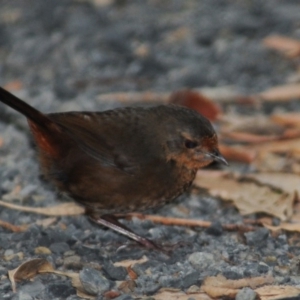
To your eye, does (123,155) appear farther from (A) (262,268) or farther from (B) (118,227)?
(A) (262,268)

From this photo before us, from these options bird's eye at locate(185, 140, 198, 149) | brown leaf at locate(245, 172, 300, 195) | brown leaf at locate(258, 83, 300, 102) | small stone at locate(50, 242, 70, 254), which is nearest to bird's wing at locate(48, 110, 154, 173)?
bird's eye at locate(185, 140, 198, 149)

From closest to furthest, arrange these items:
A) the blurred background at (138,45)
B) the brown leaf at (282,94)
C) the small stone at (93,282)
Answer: the small stone at (93,282) → the brown leaf at (282,94) → the blurred background at (138,45)

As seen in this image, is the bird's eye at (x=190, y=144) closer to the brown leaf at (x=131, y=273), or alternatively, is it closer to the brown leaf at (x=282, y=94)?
the brown leaf at (x=131, y=273)

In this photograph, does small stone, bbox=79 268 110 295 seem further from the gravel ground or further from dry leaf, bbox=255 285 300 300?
dry leaf, bbox=255 285 300 300

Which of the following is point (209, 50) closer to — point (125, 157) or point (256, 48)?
point (256, 48)

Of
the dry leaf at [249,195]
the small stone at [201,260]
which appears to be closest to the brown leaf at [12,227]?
the small stone at [201,260]
